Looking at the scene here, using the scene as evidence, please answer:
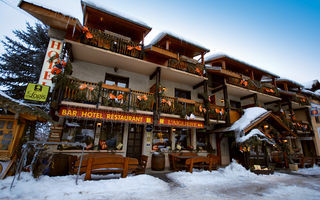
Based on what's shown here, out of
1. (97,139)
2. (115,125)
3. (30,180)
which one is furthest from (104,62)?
(30,180)

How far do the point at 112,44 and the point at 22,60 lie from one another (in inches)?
388

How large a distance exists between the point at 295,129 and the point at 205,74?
12.1 meters

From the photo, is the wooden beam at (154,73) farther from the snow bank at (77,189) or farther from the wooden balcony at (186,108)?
the snow bank at (77,189)

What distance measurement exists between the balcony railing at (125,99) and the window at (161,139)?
7.33ft

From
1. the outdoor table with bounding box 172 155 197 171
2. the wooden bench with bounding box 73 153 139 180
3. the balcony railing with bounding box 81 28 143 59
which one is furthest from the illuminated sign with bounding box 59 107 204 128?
the balcony railing with bounding box 81 28 143 59

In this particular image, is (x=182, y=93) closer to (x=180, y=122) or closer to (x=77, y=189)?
(x=180, y=122)

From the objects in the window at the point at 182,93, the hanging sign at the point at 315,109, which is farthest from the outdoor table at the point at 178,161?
the hanging sign at the point at 315,109

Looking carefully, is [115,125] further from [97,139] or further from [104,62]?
[104,62]

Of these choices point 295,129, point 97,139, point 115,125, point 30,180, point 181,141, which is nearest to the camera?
point 30,180

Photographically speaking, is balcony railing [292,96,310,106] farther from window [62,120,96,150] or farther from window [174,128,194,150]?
window [62,120,96,150]

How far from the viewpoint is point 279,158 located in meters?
13.2

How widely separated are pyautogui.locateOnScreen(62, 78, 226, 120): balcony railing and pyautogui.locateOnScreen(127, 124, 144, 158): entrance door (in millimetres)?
2312

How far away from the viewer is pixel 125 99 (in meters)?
8.78

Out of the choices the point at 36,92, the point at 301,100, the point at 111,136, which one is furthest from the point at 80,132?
the point at 301,100
